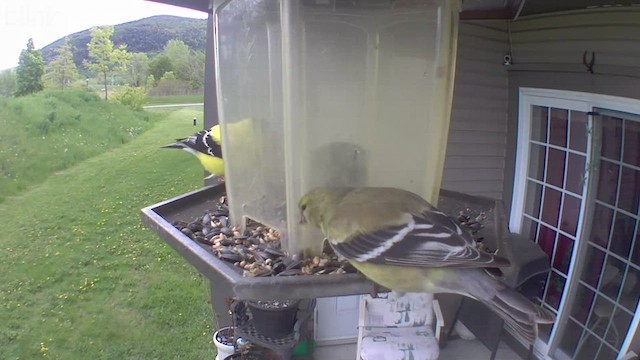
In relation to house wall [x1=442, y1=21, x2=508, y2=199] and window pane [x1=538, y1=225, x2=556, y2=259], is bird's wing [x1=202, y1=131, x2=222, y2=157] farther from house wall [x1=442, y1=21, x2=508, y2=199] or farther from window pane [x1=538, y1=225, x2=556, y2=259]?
window pane [x1=538, y1=225, x2=556, y2=259]

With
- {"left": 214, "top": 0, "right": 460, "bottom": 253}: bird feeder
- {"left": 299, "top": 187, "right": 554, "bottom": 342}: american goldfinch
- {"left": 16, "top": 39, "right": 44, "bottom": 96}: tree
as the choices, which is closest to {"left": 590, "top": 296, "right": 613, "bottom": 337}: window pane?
{"left": 214, "top": 0, "right": 460, "bottom": 253}: bird feeder

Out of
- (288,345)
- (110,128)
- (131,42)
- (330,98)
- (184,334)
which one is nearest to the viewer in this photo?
(330,98)

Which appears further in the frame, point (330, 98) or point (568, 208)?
point (568, 208)

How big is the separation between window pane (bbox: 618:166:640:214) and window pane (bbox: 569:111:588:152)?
1.09 feet

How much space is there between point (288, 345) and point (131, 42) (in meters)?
11.6

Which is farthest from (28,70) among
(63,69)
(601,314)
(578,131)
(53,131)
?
(601,314)

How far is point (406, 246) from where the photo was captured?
46.1 inches

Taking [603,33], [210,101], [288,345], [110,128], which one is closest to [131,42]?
[110,128]

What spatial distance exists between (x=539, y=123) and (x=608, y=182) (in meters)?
0.66

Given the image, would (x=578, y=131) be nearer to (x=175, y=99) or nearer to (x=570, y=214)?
(x=570, y=214)

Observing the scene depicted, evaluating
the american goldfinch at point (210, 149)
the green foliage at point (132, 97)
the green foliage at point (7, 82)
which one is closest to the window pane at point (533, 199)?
the american goldfinch at point (210, 149)

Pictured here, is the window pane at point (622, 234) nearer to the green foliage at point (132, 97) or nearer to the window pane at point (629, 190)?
the window pane at point (629, 190)

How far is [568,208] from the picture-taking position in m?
3.25

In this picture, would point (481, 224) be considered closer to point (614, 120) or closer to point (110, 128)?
point (614, 120)
